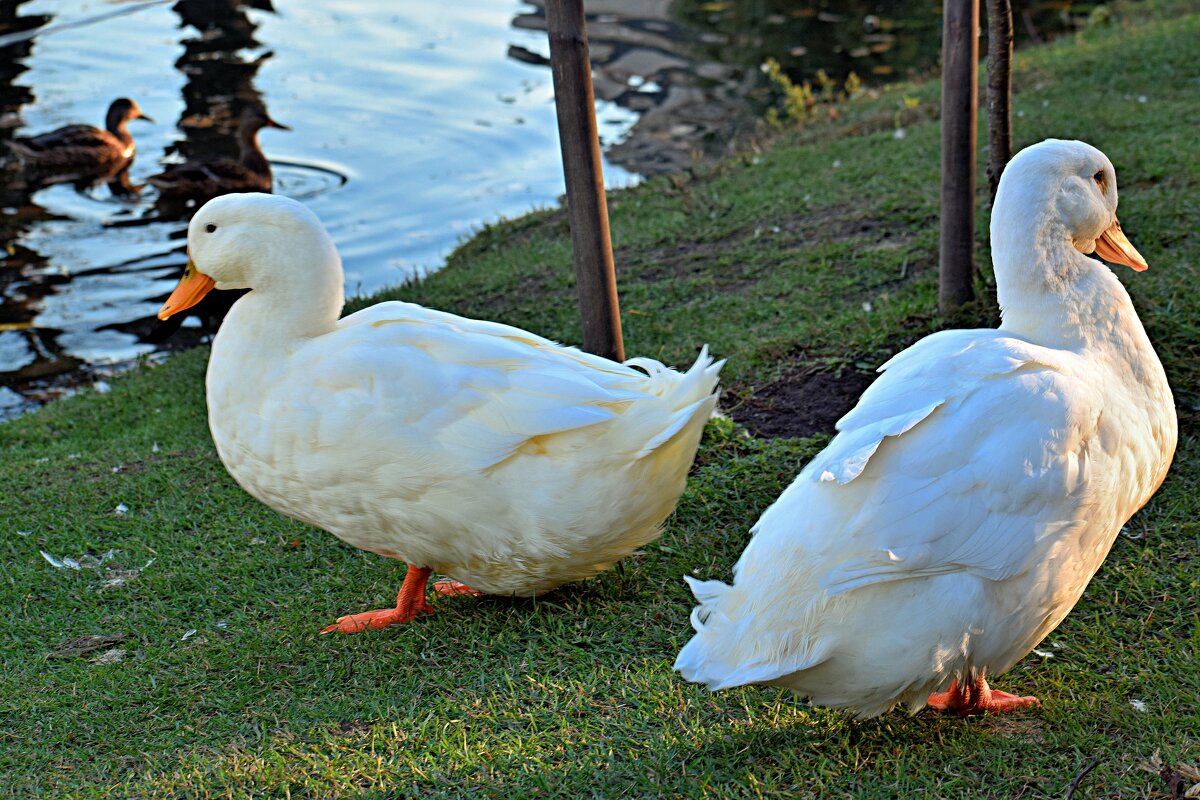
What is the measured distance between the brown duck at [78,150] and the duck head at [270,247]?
706 centimetres

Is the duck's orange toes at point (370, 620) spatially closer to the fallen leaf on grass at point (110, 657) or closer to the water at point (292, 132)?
the fallen leaf on grass at point (110, 657)

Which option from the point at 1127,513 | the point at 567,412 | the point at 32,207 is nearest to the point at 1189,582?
the point at 1127,513

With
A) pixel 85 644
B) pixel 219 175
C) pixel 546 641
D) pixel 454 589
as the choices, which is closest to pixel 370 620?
pixel 454 589

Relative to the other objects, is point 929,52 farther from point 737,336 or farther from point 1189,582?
point 1189,582

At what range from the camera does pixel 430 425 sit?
3.25 m

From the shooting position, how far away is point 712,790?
266 centimetres

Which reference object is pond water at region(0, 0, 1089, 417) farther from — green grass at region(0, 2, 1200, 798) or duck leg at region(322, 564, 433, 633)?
duck leg at region(322, 564, 433, 633)

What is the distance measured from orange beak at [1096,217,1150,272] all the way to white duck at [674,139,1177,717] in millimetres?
555

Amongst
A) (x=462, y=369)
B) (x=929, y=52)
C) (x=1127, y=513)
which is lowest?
(x=929, y=52)

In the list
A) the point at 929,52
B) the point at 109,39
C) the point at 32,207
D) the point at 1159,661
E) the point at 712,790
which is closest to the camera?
the point at 712,790

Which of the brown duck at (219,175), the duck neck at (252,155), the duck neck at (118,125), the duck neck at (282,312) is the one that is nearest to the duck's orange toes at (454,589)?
the duck neck at (282,312)

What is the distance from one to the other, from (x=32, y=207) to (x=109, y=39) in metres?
4.93

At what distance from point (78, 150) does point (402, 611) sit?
765 cm

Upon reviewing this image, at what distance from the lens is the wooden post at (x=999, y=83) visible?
424 cm
